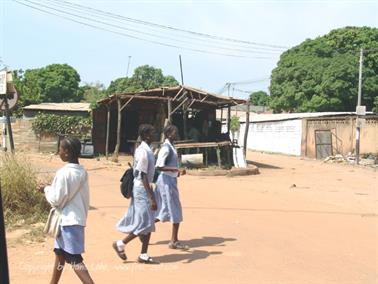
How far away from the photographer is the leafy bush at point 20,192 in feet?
27.0

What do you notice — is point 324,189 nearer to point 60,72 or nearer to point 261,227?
point 261,227

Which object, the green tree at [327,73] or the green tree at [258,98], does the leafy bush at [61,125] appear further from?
the green tree at [258,98]

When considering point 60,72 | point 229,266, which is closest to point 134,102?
point 229,266

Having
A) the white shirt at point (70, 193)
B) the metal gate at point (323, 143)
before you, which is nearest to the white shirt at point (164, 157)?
the white shirt at point (70, 193)

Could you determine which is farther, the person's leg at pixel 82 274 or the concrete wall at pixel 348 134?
the concrete wall at pixel 348 134

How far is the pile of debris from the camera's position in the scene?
2712 cm

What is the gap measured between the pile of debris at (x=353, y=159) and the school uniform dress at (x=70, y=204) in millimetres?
23545

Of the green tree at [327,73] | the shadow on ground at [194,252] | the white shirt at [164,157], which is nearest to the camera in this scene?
the shadow on ground at [194,252]

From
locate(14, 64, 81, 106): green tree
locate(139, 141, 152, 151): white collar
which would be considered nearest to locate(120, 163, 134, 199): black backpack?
locate(139, 141, 152, 151): white collar

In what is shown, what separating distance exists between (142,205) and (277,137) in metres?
32.0

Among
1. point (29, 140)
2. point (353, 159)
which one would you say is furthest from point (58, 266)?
point (353, 159)

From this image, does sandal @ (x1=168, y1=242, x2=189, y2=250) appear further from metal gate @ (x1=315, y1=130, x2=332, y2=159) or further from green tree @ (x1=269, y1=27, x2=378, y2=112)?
green tree @ (x1=269, y1=27, x2=378, y2=112)

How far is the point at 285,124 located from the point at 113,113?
1458cm

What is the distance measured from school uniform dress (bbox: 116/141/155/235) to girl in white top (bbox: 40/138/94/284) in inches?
58.0
